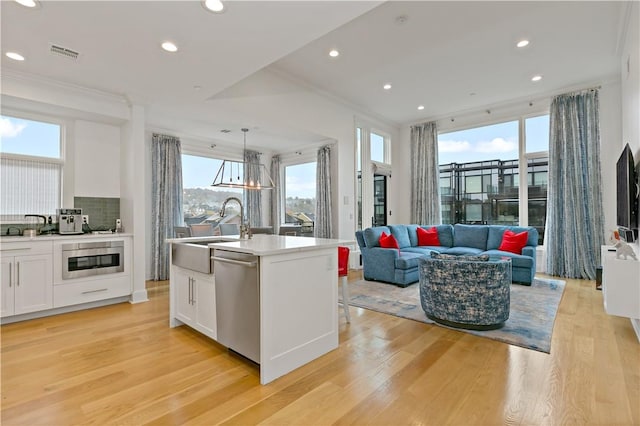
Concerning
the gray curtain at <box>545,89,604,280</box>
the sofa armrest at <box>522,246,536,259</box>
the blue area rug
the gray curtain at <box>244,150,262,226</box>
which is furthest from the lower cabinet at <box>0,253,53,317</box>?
the gray curtain at <box>545,89,604,280</box>

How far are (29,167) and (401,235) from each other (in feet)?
19.2

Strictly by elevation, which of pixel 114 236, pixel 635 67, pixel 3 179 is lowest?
pixel 114 236

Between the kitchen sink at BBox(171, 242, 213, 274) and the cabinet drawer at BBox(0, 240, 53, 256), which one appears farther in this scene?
the cabinet drawer at BBox(0, 240, 53, 256)

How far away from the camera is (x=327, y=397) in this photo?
2.02 m

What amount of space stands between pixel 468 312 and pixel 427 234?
3445mm

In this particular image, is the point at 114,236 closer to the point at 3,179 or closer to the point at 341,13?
the point at 3,179

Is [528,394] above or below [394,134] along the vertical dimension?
below

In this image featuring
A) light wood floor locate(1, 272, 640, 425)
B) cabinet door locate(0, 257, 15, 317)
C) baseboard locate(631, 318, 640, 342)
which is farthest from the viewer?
cabinet door locate(0, 257, 15, 317)

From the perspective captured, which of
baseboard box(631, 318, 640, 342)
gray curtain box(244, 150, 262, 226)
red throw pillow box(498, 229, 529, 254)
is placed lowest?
baseboard box(631, 318, 640, 342)

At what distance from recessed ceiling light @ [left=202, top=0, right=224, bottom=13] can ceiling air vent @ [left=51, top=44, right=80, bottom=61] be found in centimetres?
168

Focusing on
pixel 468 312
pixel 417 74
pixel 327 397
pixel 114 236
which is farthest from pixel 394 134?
pixel 327 397

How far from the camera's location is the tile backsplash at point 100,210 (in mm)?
4484

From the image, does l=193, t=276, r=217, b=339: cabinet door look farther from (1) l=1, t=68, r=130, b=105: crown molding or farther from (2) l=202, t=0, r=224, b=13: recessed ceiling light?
(1) l=1, t=68, r=130, b=105: crown molding

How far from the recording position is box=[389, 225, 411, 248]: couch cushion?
5.94 metres
